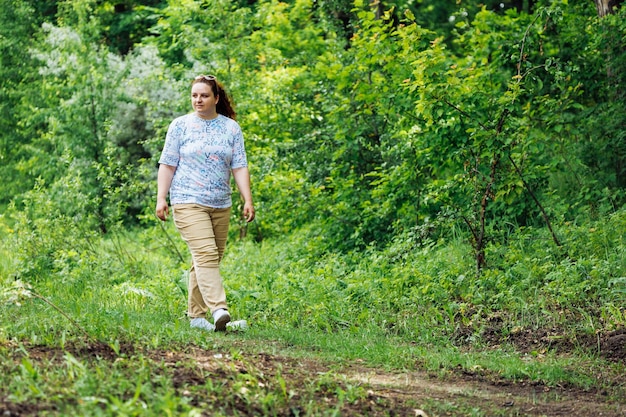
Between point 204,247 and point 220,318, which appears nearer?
point 220,318

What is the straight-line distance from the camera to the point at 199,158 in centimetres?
744

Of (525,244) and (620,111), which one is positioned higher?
(620,111)

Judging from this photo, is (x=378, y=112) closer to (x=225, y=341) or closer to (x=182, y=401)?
(x=225, y=341)

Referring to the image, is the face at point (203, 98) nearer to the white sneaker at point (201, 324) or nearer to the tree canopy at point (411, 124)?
the white sneaker at point (201, 324)

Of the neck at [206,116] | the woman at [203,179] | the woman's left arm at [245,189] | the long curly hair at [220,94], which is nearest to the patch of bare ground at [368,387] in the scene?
the woman at [203,179]

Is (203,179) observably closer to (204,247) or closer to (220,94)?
(204,247)

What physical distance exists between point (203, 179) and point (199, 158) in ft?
0.60

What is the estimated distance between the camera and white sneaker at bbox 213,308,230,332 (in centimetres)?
730

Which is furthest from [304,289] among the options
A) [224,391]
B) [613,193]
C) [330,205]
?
[224,391]

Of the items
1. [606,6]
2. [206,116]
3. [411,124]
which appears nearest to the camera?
[206,116]

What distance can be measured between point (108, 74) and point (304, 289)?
10.2m

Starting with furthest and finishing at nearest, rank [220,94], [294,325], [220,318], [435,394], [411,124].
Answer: [411,124] → [294,325] → [220,94] → [220,318] → [435,394]

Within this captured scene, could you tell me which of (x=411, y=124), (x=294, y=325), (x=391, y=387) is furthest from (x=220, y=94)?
(x=411, y=124)

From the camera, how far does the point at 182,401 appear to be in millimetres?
4121
